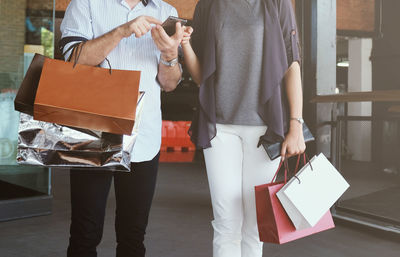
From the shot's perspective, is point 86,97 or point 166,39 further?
point 166,39

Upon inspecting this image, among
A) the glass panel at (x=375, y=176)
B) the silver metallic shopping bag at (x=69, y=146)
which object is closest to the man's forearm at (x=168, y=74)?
the silver metallic shopping bag at (x=69, y=146)

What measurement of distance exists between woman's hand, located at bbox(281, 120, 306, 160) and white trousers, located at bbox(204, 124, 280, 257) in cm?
6

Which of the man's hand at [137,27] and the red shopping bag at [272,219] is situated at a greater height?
the man's hand at [137,27]

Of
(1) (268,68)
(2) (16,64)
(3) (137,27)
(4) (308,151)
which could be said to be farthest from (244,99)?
(4) (308,151)

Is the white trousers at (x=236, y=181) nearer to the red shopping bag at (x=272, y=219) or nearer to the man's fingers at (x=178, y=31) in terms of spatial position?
the red shopping bag at (x=272, y=219)

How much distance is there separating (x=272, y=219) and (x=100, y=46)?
85 cm

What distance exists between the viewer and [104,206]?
155 cm

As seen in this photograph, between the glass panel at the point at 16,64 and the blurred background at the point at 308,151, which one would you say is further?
the glass panel at the point at 16,64

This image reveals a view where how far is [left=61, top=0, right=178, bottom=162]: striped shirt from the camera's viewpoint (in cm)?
146

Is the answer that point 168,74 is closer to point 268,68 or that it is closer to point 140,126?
point 140,126

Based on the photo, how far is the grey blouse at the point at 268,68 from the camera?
155cm

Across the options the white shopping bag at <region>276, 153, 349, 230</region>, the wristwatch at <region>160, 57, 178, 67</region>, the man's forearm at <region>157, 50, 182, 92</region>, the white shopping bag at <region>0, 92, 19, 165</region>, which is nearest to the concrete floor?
the white shopping bag at <region>0, 92, 19, 165</region>

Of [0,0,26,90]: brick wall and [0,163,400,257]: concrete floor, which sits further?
[0,0,26,90]: brick wall

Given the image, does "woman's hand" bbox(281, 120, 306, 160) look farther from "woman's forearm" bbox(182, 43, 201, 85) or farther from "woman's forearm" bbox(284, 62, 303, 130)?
"woman's forearm" bbox(182, 43, 201, 85)
